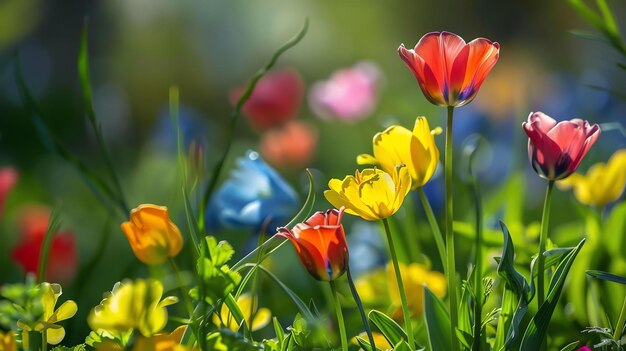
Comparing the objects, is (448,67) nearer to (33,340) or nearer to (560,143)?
(560,143)

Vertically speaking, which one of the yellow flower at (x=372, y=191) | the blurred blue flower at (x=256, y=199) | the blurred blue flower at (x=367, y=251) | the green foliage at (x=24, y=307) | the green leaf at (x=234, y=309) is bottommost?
the blurred blue flower at (x=367, y=251)

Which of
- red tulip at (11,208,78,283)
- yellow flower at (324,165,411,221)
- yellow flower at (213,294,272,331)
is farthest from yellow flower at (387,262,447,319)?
red tulip at (11,208,78,283)

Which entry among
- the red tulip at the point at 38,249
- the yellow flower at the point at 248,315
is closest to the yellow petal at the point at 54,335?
the yellow flower at the point at 248,315

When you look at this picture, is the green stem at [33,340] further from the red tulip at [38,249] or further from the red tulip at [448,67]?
the red tulip at [38,249]

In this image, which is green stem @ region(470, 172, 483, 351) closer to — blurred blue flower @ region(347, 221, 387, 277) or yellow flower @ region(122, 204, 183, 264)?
yellow flower @ region(122, 204, 183, 264)

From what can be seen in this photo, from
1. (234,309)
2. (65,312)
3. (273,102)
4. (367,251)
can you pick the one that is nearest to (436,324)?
(234,309)

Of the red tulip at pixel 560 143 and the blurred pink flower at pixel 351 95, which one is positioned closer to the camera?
the red tulip at pixel 560 143
